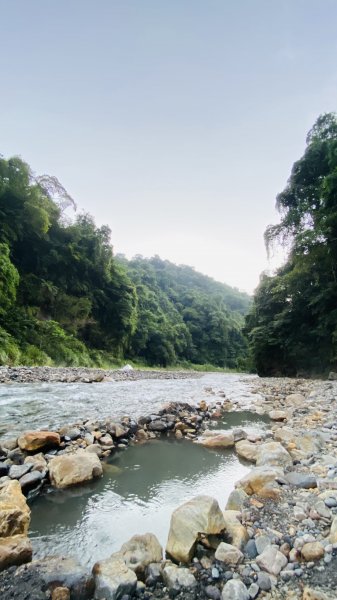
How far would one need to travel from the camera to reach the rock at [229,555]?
190 centimetres

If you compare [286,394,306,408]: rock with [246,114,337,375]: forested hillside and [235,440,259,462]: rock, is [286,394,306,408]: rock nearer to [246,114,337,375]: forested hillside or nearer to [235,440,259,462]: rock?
[235,440,259,462]: rock

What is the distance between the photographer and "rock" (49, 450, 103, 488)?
318 cm

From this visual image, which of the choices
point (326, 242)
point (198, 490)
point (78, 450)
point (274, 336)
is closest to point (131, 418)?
point (78, 450)

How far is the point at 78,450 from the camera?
4027 millimetres

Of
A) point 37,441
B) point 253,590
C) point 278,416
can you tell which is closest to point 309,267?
point 278,416

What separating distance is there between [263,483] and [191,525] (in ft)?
3.57

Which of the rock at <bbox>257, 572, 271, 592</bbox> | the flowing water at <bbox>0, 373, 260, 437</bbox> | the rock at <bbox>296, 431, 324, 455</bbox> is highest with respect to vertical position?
the rock at <bbox>296, 431, 324, 455</bbox>

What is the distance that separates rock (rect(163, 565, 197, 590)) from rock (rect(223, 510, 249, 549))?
1.38 ft

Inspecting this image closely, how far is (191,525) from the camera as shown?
2111 millimetres

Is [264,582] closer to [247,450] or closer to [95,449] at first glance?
[247,450]

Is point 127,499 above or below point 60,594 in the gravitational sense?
below

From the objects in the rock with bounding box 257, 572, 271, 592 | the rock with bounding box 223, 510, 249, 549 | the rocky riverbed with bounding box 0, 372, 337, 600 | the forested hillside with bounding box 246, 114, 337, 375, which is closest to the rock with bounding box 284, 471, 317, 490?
the rocky riverbed with bounding box 0, 372, 337, 600

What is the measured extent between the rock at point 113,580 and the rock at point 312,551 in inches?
43.2

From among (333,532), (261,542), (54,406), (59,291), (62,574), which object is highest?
(59,291)
